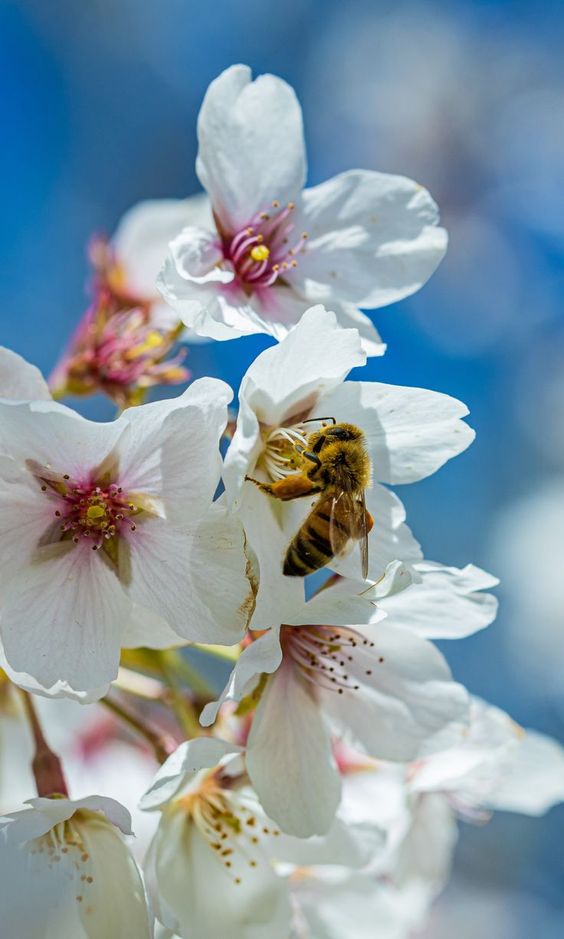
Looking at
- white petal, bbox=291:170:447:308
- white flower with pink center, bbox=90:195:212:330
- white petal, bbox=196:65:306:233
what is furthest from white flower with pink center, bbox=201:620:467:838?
white flower with pink center, bbox=90:195:212:330

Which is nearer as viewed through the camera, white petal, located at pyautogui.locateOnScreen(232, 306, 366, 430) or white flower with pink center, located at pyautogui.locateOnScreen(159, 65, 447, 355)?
white petal, located at pyautogui.locateOnScreen(232, 306, 366, 430)

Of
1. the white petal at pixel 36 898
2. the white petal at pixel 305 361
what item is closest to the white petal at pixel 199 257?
the white petal at pixel 305 361

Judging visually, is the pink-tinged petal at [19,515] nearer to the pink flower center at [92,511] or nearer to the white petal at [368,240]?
the pink flower center at [92,511]

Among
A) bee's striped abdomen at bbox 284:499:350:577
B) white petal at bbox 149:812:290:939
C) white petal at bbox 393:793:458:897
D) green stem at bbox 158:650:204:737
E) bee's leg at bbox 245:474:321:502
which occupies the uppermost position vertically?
bee's leg at bbox 245:474:321:502

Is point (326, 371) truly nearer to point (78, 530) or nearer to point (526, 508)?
point (78, 530)

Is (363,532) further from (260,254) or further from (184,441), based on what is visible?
(260,254)

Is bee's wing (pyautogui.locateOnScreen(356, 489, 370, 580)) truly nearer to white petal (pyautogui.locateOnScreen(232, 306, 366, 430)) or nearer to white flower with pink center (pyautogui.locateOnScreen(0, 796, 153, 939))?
white petal (pyautogui.locateOnScreen(232, 306, 366, 430))

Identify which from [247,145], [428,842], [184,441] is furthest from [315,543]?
[428,842]

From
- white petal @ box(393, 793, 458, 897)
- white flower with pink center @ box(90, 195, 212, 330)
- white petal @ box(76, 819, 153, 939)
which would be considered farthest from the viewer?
white flower with pink center @ box(90, 195, 212, 330)
